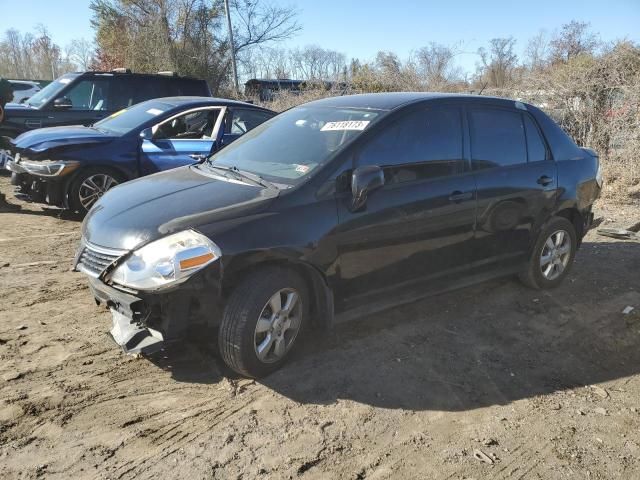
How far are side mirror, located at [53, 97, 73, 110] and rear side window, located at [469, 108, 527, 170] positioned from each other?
7.25m

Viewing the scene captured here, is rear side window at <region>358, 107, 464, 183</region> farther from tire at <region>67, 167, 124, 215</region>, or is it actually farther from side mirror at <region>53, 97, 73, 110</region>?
side mirror at <region>53, 97, 73, 110</region>

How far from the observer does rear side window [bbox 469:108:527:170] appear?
4268mm

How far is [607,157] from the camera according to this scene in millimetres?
10414

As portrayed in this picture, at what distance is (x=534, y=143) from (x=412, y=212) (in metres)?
1.75

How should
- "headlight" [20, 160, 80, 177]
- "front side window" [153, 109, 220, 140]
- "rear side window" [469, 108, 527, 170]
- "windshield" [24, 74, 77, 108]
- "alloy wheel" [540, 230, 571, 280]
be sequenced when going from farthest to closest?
"windshield" [24, 74, 77, 108], "front side window" [153, 109, 220, 140], "headlight" [20, 160, 80, 177], "alloy wheel" [540, 230, 571, 280], "rear side window" [469, 108, 527, 170]

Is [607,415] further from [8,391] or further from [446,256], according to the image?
[8,391]

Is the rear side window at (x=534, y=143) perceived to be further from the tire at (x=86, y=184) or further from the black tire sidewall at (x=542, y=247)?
the tire at (x=86, y=184)

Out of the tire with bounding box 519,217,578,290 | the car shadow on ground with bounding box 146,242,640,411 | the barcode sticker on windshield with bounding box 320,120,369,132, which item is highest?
the barcode sticker on windshield with bounding box 320,120,369,132

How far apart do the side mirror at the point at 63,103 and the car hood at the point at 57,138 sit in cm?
180

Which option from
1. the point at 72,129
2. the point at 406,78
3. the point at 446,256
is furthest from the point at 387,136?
the point at 406,78

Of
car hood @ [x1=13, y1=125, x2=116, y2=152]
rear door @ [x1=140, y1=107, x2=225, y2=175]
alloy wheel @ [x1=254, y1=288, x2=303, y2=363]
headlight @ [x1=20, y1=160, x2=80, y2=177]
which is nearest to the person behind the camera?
alloy wheel @ [x1=254, y1=288, x2=303, y2=363]

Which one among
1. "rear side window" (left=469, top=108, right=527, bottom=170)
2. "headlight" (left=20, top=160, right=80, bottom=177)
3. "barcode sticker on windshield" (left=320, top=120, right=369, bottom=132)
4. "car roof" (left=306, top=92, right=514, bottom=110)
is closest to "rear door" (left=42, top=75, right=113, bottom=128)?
"headlight" (left=20, top=160, right=80, bottom=177)

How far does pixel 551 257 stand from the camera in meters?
5.00

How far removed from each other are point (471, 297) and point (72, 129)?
5.78 m
